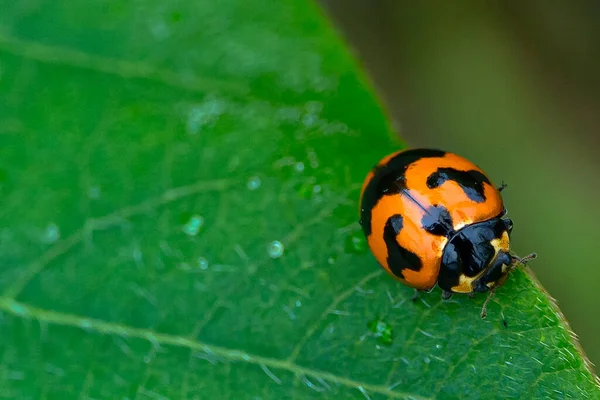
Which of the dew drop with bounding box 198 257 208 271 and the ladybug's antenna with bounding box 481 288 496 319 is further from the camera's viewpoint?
the dew drop with bounding box 198 257 208 271

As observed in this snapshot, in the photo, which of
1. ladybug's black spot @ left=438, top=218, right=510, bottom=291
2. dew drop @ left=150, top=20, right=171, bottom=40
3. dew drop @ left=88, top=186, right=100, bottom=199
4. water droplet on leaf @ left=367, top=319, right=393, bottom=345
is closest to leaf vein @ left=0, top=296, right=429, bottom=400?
water droplet on leaf @ left=367, top=319, right=393, bottom=345

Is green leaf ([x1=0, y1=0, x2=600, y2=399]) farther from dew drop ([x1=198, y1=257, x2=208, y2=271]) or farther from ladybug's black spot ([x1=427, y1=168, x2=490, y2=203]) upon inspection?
ladybug's black spot ([x1=427, y1=168, x2=490, y2=203])

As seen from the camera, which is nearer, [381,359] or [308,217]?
[381,359]

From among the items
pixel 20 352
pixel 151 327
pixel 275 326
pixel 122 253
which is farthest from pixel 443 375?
pixel 20 352

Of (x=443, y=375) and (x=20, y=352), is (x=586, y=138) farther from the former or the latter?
(x=20, y=352)

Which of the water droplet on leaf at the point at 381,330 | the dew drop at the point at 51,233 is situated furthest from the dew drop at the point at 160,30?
the water droplet on leaf at the point at 381,330
